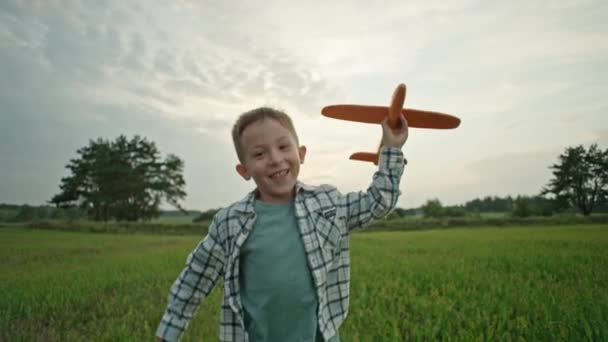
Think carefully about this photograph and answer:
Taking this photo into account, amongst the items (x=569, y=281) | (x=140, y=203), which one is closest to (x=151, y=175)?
(x=140, y=203)

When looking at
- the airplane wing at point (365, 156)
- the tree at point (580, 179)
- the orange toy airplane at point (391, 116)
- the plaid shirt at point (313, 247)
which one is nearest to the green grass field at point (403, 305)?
the plaid shirt at point (313, 247)

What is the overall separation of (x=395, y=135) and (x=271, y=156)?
0.62m

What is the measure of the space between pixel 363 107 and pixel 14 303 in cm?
553

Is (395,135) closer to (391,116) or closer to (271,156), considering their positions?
(391,116)

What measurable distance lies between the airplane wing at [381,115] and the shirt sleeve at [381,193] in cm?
17

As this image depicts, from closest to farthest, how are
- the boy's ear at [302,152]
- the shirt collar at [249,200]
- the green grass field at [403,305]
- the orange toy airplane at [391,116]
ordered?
the orange toy airplane at [391,116]
the shirt collar at [249,200]
the boy's ear at [302,152]
the green grass field at [403,305]

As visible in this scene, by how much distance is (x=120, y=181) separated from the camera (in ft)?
146

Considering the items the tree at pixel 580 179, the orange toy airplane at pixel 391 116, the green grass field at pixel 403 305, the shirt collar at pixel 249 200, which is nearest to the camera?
the orange toy airplane at pixel 391 116

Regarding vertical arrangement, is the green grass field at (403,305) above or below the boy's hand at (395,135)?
below

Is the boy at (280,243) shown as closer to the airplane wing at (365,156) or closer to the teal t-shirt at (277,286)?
the teal t-shirt at (277,286)

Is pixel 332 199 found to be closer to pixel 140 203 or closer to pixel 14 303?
pixel 14 303

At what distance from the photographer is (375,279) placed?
5996 millimetres

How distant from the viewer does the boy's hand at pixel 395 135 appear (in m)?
1.92

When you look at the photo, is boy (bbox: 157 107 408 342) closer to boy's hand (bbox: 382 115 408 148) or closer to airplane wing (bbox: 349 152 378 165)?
boy's hand (bbox: 382 115 408 148)
